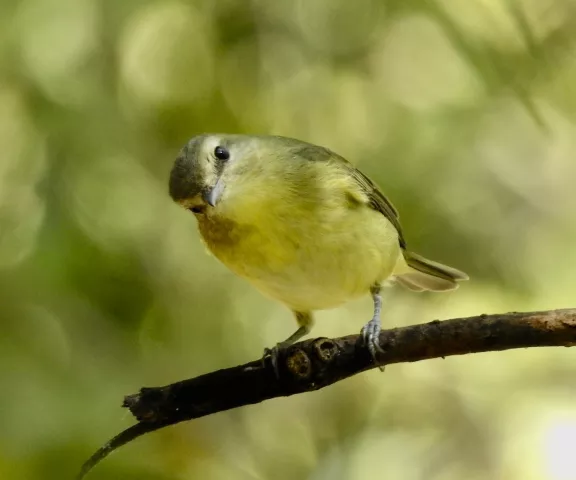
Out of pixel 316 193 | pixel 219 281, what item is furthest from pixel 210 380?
pixel 219 281

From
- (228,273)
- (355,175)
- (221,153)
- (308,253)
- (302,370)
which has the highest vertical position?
(228,273)

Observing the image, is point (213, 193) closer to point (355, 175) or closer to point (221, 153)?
point (221, 153)

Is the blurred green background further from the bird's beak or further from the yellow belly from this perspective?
the bird's beak

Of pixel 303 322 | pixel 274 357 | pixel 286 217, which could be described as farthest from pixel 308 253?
pixel 303 322

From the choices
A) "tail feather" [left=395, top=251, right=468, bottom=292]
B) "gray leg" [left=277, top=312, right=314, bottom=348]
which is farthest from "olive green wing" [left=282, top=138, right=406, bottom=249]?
"gray leg" [left=277, top=312, right=314, bottom=348]

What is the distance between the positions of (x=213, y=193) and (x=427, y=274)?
662mm

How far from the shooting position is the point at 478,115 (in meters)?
2.08

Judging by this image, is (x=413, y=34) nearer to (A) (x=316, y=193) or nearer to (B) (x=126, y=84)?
(B) (x=126, y=84)

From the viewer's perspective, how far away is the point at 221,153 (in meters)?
1.28

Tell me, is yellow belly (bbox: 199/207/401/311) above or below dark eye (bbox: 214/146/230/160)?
below

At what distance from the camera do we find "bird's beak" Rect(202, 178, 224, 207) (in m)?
1.21

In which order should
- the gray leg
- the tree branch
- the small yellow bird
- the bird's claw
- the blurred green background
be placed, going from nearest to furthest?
the tree branch → the bird's claw → the small yellow bird → the gray leg → the blurred green background

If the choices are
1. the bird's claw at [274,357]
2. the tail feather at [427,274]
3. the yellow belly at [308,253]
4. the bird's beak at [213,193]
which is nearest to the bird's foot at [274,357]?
the bird's claw at [274,357]

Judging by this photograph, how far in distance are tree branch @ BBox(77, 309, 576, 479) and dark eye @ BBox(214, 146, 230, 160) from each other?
0.36 metres
